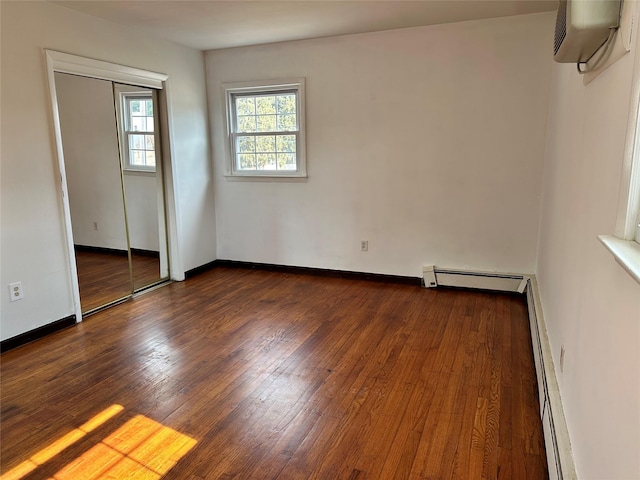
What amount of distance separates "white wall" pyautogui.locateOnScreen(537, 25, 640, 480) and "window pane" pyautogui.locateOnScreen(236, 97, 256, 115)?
327 centimetres

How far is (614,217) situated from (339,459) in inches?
58.9

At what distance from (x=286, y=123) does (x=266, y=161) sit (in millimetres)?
493

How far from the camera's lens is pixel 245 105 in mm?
4961

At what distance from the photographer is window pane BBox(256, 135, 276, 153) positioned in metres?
4.89

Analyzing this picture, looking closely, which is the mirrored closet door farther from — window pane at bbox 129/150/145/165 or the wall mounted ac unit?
the wall mounted ac unit

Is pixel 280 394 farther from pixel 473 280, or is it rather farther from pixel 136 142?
pixel 136 142

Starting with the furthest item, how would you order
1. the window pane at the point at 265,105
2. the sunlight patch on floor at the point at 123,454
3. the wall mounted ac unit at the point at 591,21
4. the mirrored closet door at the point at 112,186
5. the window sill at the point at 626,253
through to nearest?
the window pane at the point at 265,105
the mirrored closet door at the point at 112,186
the sunlight patch on floor at the point at 123,454
the wall mounted ac unit at the point at 591,21
the window sill at the point at 626,253

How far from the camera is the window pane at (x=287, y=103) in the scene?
471 cm

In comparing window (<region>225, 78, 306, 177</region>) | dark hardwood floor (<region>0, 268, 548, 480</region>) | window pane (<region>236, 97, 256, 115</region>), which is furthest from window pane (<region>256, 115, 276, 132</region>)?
dark hardwood floor (<region>0, 268, 548, 480</region>)

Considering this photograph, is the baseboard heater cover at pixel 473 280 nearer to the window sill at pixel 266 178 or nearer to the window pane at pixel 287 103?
the window sill at pixel 266 178

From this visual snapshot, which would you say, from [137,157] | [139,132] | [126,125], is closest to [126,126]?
[126,125]

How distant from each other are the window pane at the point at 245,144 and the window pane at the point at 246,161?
0.19ft

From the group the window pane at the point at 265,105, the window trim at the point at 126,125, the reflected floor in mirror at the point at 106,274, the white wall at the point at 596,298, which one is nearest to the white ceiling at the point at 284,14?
the window trim at the point at 126,125

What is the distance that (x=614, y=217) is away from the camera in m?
1.32
